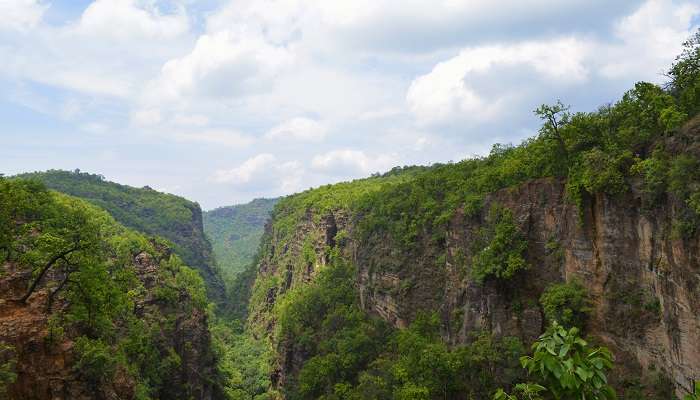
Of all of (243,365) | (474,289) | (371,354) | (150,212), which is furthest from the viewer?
(150,212)

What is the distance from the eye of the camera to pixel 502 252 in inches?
1210

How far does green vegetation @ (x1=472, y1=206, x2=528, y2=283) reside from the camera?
97.6 ft

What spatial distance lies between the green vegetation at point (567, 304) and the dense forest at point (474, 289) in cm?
9

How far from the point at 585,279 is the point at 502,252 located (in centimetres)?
587

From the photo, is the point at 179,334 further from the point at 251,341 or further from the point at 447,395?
the point at 251,341

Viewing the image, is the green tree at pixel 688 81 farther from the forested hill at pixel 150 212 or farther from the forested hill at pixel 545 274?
the forested hill at pixel 150 212

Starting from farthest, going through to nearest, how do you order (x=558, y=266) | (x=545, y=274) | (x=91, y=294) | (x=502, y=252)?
(x=502, y=252) < (x=545, y=274) < (x=558, y=266) < (x=91, y=294)

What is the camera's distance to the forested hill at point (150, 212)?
112500mm

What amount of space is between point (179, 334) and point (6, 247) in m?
21.1

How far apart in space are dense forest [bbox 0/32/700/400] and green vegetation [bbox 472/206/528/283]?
0.12 metres

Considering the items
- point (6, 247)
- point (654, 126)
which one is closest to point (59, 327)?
point (6, 247)

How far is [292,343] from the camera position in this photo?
55438 mm

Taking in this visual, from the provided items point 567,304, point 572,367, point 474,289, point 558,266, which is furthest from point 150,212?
point 572,367

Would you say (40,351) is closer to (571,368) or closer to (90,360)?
(90,360)
